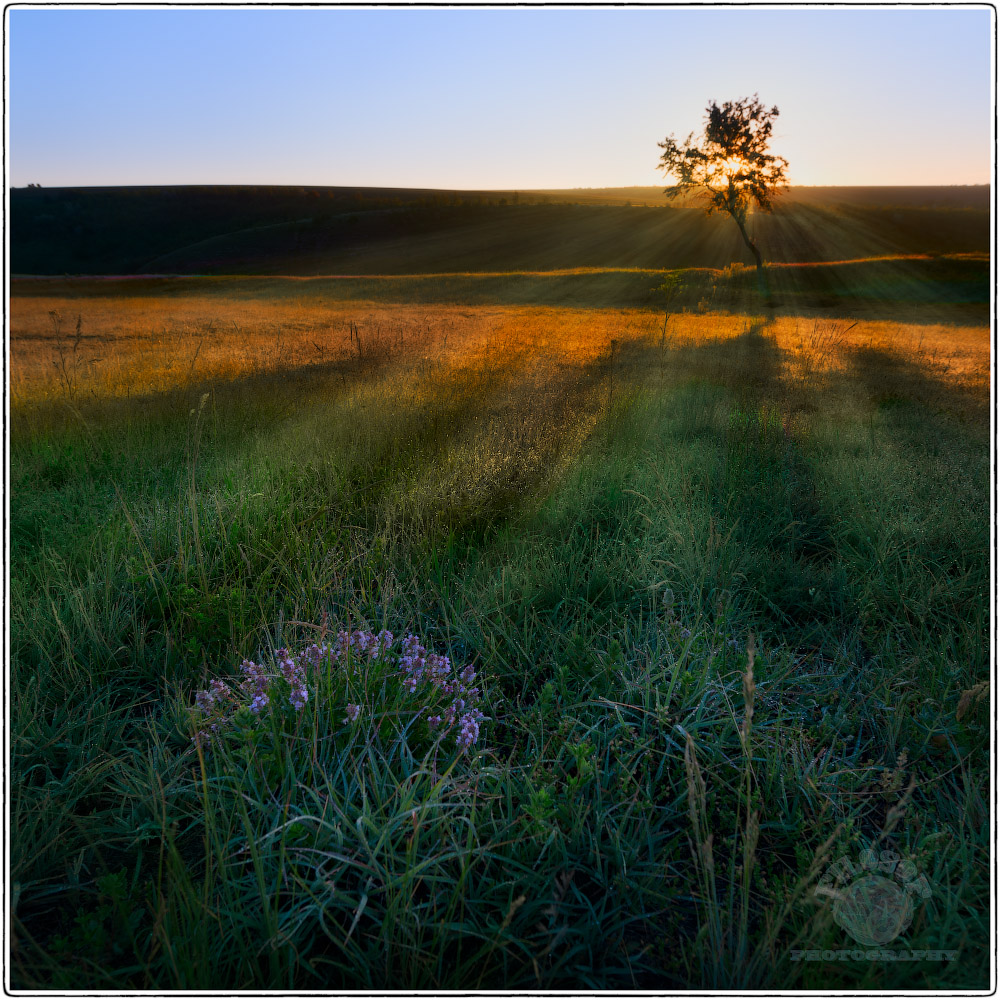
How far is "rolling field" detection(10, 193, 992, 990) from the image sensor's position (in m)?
1.37

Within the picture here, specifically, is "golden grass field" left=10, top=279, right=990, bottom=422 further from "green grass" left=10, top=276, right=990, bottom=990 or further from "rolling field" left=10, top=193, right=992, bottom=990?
"green grass" left=10, top=276, right=990, bottom=990

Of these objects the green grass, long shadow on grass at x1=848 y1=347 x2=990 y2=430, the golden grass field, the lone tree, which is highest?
the lone tree

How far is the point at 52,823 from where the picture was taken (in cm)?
166

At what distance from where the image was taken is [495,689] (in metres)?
2.16

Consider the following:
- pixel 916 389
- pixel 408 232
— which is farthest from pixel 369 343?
pixel 408 232

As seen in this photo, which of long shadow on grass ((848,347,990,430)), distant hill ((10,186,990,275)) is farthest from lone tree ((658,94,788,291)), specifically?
long shadow on grass ((848,347,990,430))

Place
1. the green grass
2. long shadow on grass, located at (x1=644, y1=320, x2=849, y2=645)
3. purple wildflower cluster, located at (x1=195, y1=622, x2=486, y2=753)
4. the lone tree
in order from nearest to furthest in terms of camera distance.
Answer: the green grass
purple wildflower cluster, located at (x1=195, y1=622, x2=486, y2=753)
long shadow on grass, located at (x1=644, y1=320, x2=849, y2=645)
the lone tree

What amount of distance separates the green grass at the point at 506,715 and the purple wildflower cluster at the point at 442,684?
79mm

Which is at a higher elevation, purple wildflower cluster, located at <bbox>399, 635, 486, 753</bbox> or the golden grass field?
the golden grass field

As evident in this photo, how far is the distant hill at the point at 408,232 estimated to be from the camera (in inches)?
1431

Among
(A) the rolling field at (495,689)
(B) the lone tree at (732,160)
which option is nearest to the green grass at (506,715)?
(A) the rolling field at (495,689)

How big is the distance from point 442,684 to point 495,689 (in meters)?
0.27

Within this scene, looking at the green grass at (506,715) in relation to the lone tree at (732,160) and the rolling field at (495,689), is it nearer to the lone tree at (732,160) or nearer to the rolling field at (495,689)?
the rolling field at (495,689)

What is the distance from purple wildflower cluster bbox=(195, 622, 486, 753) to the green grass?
7 centimetres
